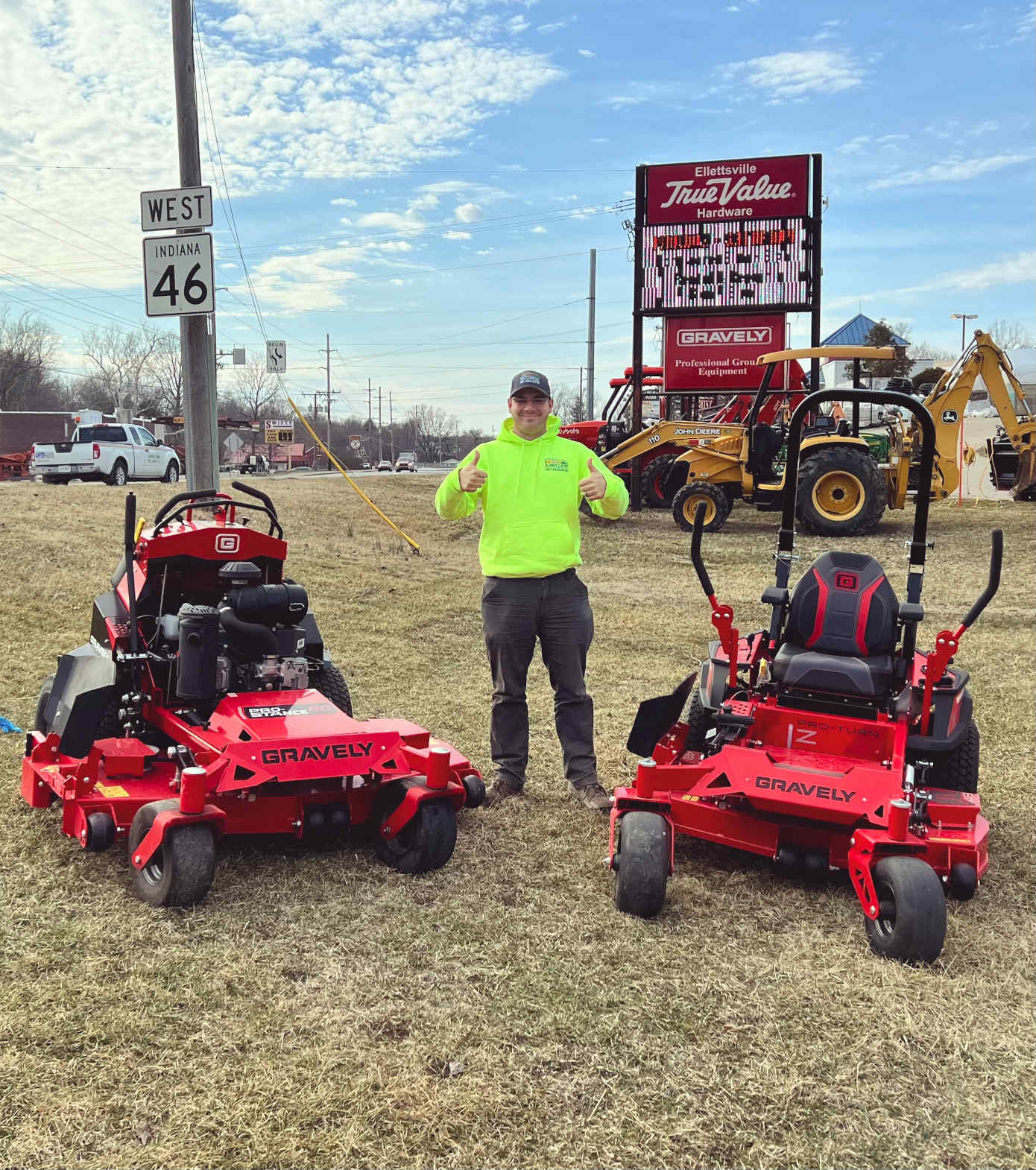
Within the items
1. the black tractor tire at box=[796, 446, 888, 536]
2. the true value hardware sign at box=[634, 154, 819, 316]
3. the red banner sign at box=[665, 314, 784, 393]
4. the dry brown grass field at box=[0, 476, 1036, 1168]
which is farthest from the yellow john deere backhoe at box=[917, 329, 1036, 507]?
the dry brown grass field at box=[0, 476, 1036, 1168]

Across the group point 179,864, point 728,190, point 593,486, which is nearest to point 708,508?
point 728,190

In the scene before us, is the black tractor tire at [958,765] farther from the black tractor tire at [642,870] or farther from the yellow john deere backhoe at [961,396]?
the yellow john deere backhoe at [961,396]

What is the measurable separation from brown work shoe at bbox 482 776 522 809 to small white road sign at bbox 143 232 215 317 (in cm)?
506

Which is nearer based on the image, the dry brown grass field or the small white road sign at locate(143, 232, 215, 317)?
the dry brown grass field

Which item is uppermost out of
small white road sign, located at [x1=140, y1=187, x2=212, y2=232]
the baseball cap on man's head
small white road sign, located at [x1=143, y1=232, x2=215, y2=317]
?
small white road sign, located at [x1=140, y1=187, x2=212, y2=232]

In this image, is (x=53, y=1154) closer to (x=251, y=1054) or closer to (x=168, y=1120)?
(x=168, y=1120)

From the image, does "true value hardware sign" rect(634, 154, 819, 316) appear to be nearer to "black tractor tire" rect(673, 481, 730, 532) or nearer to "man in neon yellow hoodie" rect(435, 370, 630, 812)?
"black tractor tire" rect(673, 481, 730, 532)

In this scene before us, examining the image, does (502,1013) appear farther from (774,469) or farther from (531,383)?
(774,469)

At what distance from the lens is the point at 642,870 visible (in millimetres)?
3691

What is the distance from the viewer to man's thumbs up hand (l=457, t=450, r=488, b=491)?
15.6 feet

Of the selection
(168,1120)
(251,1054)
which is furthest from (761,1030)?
(168,1120)

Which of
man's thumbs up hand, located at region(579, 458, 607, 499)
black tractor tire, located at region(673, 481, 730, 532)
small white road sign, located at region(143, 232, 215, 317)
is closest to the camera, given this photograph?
man's thumbs up hand, located at region(579, 458, 607, 499)

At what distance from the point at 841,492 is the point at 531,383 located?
10.4 m

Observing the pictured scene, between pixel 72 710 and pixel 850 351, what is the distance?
11.2 m
